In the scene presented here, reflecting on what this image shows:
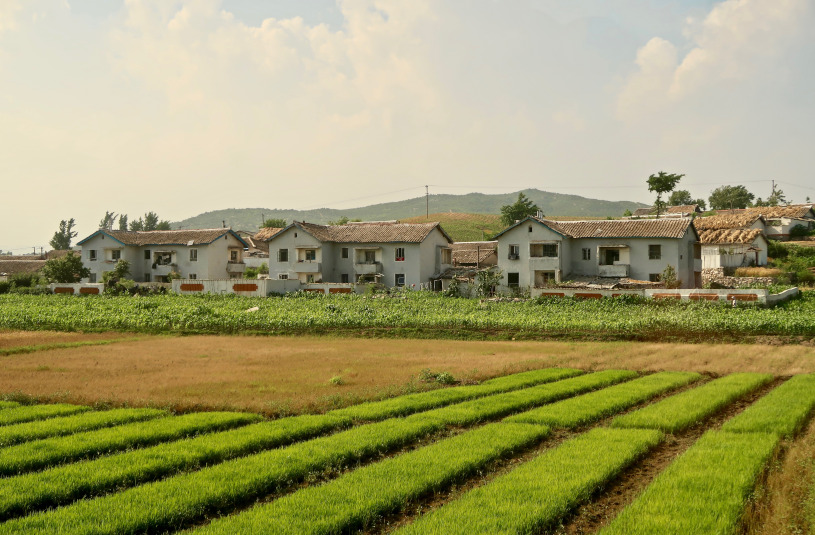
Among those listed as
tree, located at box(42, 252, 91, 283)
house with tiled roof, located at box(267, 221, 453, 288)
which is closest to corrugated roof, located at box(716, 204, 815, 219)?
house with tiled roof, located at box(267, 221, 453, 288)

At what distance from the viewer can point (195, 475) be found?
1155 cm

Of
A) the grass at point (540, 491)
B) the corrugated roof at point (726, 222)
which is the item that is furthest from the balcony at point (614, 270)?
the grass at point (540, 491)

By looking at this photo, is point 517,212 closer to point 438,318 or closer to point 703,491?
point 438,318

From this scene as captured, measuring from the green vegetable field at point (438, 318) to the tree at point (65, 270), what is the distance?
18.8 metres

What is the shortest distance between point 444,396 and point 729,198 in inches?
4802

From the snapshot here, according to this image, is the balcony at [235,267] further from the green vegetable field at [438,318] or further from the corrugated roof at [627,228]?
the corrugated roof at [627,228]

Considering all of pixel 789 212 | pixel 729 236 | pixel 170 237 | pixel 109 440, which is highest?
pixel 789 212

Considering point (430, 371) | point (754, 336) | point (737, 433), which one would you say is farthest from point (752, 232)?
point (737, 433)

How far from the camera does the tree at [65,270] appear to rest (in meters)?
70.8

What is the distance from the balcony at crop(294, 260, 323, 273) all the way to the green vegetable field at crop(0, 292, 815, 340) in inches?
501

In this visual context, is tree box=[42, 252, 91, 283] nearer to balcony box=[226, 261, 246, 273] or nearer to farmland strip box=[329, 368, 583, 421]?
balcony box=[226, 261, 246, 273]

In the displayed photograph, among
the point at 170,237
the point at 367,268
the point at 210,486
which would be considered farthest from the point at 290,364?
the point at 170,237

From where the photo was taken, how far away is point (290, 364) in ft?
86.3

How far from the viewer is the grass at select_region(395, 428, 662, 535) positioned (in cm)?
939
